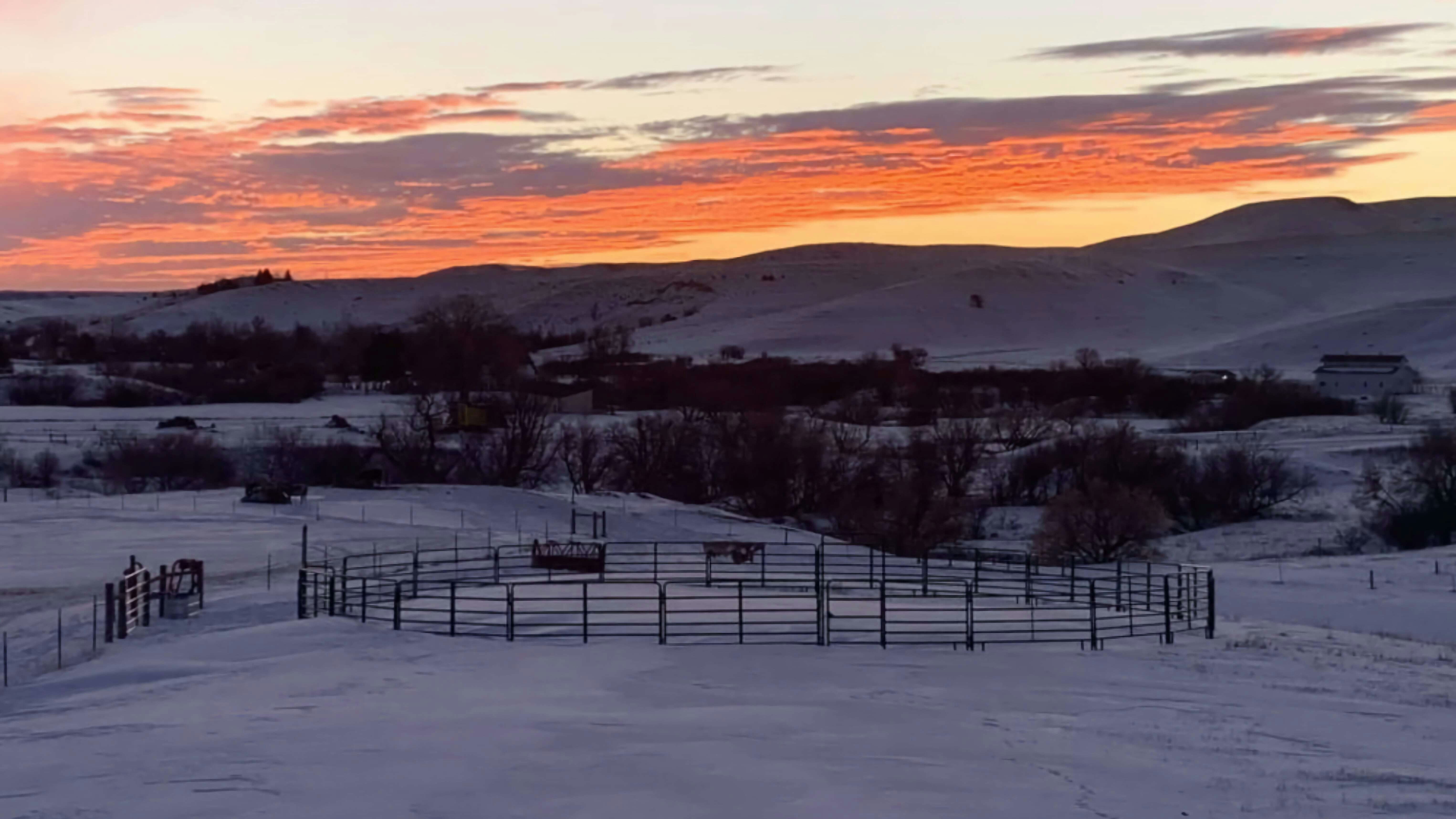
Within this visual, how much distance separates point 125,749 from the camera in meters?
15.0

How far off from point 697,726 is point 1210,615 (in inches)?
505

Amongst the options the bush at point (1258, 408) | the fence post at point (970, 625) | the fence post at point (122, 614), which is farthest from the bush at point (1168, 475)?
the fence post at point (122, 614)

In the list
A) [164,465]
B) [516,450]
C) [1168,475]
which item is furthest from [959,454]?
[164,465]

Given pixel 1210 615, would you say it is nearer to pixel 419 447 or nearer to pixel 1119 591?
pixel 1119 591

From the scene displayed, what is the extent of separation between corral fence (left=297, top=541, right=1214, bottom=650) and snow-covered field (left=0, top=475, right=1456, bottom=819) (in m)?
0.68

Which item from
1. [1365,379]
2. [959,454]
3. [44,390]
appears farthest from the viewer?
[1365,379]

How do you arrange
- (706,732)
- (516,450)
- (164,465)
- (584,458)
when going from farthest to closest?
(516,450) → (584,458) → (164,465) → (706,732)

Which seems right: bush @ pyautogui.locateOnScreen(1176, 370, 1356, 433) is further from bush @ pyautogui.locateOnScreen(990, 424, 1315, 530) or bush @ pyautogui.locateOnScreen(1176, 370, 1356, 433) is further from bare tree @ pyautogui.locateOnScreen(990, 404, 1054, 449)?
bush @ pyautogui.locateOnScreen(990, 424, 1315, 530)

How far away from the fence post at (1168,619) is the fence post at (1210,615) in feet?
1.80

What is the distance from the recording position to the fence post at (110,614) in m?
23.6

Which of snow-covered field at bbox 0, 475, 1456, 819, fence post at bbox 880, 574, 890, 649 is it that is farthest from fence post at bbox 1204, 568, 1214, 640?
fence post at bbox 880, 574, 890, 649

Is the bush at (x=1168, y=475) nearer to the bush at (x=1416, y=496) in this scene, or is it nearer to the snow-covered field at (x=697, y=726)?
the bush at (x=1416, y=496)

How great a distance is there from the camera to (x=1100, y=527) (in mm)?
47438

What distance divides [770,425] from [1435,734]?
50113mm
